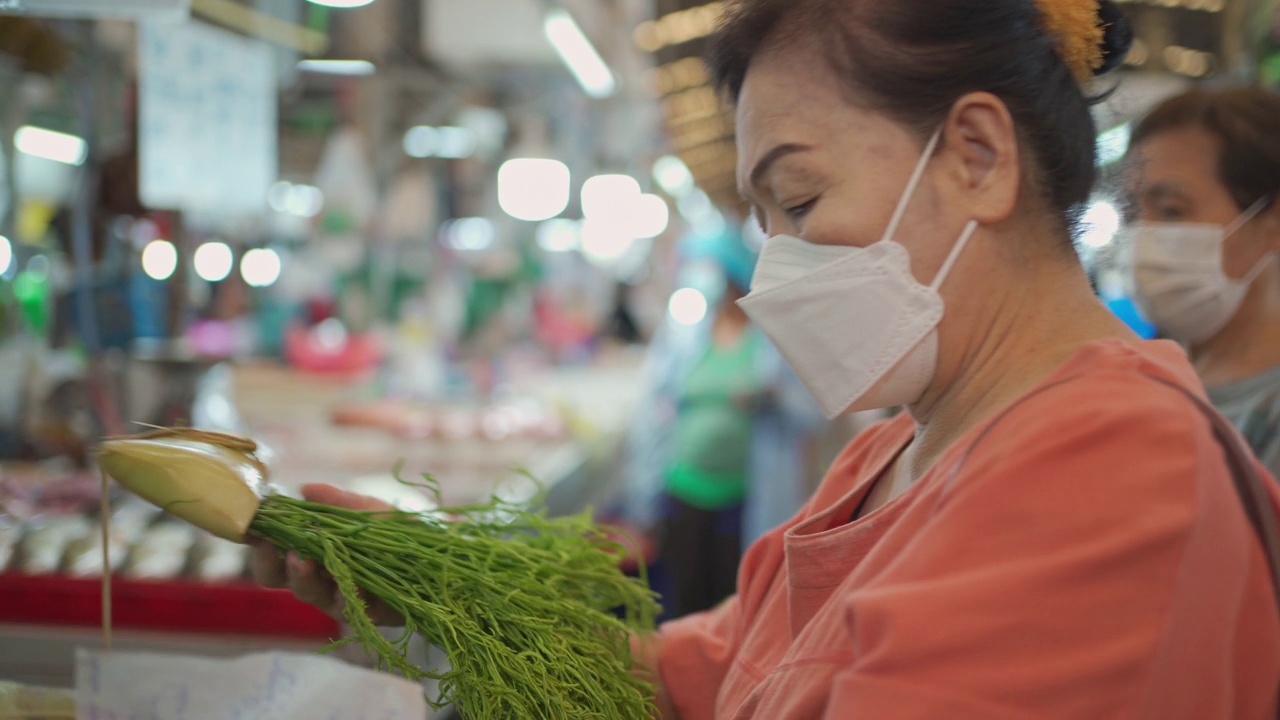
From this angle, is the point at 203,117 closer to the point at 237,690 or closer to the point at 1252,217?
the point at 237,690

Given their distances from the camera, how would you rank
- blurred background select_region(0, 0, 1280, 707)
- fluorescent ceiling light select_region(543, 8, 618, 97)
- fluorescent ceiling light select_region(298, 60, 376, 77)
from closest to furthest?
blurred background select_region(0, 0, 1280, 707) < fluorescent ceiling light select_region(298, 60, 376, 77) < fluorescent ceiling light select_region(543, 8, 618, 97)

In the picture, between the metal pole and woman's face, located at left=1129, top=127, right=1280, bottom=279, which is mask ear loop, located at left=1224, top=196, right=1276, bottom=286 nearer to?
woman's face, located at left=1129, top=127, right=1280, bottom=279

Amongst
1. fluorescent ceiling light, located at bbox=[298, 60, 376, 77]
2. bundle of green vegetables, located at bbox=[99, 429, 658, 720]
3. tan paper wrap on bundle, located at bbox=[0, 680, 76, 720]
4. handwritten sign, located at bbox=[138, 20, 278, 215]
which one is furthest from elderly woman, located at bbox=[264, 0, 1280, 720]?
fluorescent ceiling light, located at bbox=[298, 60, 376, 77]

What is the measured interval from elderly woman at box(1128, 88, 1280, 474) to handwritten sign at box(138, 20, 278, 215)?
8.17ft

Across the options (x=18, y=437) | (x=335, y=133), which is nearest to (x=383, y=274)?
(x=335, y=133)

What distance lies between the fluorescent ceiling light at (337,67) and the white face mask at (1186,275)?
108 inches

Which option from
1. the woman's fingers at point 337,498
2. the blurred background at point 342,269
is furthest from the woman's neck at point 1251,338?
the woman's fingers at point 337,498

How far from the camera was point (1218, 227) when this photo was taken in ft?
7.58

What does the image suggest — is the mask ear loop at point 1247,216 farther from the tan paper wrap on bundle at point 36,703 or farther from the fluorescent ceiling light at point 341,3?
the fluorescent ceiling light at point 341,3

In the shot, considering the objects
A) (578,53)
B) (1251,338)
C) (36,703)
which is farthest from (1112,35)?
(578,53)

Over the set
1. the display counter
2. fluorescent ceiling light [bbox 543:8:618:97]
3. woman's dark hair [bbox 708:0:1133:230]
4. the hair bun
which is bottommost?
the display counter

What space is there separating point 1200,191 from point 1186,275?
0.61 ft

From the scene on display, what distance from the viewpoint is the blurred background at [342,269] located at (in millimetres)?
2746

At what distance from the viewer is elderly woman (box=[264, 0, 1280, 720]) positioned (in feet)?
3.07
